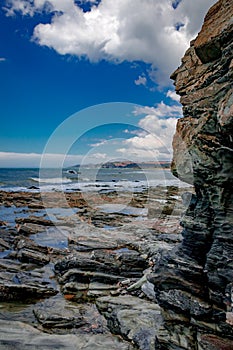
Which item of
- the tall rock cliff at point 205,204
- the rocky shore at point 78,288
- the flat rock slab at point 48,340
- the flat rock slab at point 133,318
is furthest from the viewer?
the rocky shore at point 78,288

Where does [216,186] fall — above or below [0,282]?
above

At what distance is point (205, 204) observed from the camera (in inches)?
380

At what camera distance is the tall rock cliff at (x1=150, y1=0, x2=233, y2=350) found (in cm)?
808

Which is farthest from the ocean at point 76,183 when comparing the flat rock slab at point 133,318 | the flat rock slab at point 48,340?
the flat rock slab at point 48,340

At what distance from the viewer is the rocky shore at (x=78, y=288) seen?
34.1 ft

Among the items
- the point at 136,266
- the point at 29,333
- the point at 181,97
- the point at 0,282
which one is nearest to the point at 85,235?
the point at 136,266

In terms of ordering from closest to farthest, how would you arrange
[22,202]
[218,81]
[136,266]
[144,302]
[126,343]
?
[218,81] < [126,343] < [144,302] < [136,266] < [22,202]

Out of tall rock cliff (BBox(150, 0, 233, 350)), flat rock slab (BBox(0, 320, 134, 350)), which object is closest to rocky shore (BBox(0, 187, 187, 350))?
flat rock slab (BBox(0, 320, 134, 350))

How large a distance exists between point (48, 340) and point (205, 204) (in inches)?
270

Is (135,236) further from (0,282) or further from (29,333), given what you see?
(29,333)

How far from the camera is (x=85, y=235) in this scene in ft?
84.3

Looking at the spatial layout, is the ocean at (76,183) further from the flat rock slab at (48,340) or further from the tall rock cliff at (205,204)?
the tall rock cliff at (205,204)

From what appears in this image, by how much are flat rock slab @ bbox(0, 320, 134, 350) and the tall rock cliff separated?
6.07 feet

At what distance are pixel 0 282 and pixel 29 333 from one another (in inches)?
180
